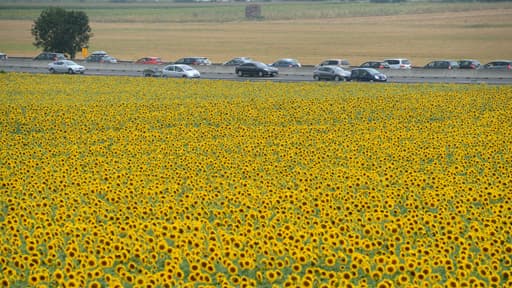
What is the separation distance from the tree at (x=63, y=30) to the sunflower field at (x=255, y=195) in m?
45.3

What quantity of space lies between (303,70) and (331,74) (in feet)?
19.6

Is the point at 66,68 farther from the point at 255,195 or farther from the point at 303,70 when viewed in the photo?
the point at 255,195

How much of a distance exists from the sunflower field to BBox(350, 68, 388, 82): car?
61.4 feet

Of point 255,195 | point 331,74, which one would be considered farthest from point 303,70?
point 255,195

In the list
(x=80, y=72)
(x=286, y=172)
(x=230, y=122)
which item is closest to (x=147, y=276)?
(x=286, y=172)

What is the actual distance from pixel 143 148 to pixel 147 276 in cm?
1197

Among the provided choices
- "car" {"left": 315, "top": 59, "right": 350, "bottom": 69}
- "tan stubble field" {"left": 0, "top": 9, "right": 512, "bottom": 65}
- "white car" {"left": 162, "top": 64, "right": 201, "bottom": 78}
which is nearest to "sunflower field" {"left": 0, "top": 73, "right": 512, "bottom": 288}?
"white car" {"left": 162, "top": 64, "right": 201, "bottom": 78}

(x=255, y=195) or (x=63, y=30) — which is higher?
(x=63, y=30)

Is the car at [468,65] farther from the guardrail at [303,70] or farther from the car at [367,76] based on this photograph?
the car at [367,76]

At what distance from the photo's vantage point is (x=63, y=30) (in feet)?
254

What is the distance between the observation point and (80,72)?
60625 mm

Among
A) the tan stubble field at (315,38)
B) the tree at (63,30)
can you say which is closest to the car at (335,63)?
the tan stubble field at (315,38)

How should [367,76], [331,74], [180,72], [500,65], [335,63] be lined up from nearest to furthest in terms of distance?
1. [367,76]
2. [331,74]
3. [180,72]
4. [500,65]
5. [335,63]

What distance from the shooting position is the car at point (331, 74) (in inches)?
2131
